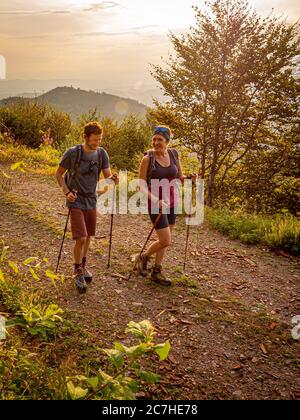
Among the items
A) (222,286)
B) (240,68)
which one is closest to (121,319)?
(222,286)

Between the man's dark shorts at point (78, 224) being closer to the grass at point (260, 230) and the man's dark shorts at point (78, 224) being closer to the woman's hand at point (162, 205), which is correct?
the woman's hand at point (162, 205)

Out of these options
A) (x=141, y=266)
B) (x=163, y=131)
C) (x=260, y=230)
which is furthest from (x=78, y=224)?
(x=260, y=230)

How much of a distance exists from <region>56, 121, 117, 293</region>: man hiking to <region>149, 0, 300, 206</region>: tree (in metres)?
9.80

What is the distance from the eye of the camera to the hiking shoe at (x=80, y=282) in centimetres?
546

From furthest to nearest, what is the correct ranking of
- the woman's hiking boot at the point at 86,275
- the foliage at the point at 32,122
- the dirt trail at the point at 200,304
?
1. the foliage at the point at 32,122
2. the woman's hiking boot at the point at 86,275
3. the dirt trail at the point at 200,304

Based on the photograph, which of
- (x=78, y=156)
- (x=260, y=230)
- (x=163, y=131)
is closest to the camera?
(x=78, y=156)

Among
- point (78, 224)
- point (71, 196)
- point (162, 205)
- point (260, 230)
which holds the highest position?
point (71, 196)

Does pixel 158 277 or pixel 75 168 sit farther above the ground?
pixel 75 168

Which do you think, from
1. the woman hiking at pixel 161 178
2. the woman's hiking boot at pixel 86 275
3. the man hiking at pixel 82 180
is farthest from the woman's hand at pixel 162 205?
the woman's hiking boot at pixel 86 275

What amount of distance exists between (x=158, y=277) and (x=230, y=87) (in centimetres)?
1035

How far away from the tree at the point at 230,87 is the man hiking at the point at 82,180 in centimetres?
980

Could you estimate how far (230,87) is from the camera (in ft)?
46.8

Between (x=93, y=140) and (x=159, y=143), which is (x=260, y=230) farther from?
(x=93, y=140)

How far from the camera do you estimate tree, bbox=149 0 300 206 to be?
13.9m
